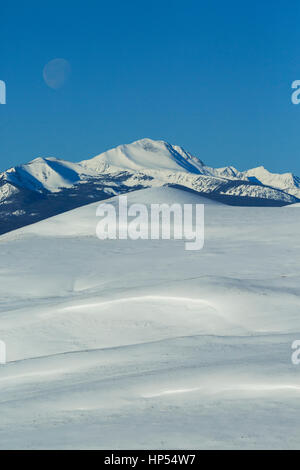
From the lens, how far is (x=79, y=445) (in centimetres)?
884

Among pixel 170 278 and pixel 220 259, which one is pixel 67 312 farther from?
pixel 220 259

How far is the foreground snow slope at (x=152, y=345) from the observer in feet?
30.9

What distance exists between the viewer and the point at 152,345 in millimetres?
16094

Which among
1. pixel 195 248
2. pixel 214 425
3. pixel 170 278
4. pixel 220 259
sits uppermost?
pixel 195 248

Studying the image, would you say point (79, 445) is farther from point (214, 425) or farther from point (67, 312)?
point (67, 312)

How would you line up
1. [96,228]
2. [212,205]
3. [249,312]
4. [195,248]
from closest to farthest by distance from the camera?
[249,312] < [195,248] < [96,228] < [212,205]

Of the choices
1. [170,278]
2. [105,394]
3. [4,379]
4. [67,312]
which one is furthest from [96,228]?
[105,394]

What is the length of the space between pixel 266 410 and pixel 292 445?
57.0 inches

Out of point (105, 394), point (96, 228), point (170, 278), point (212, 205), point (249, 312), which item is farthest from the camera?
point (212, 205)

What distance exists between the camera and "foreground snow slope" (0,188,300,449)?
30.9ft

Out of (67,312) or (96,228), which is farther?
(96,228)

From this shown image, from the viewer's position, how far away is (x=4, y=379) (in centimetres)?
1445
